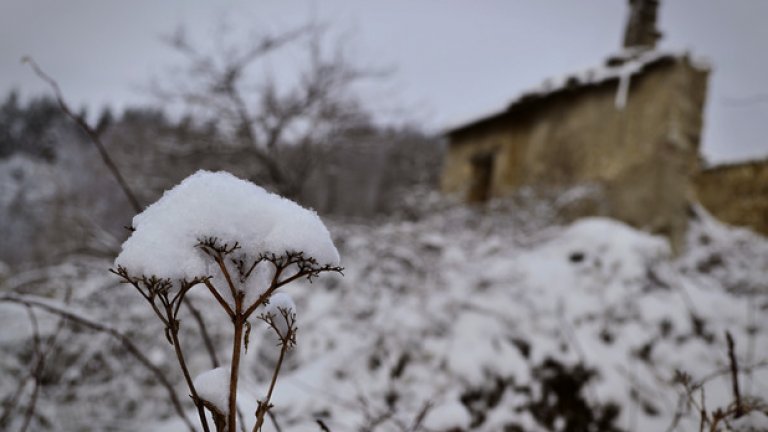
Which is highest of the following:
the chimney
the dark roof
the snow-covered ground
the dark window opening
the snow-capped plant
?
the chimney

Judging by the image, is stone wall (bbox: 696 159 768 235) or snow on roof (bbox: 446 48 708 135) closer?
snow on roof (bbox: 446 48 708 135)

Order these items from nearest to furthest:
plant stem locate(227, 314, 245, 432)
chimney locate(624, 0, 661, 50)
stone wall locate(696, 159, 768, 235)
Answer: plant stem locate(227, 314, 245, 432) < chimney locate(624, 0, 661, 50) < stone wall locate(696, 159, 768, 235)

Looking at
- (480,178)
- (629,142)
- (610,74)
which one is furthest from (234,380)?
(480,178)

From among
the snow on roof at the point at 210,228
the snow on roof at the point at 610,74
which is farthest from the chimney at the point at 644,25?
the snow on roof at the point at 210,228

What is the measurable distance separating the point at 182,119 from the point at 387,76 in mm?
4099

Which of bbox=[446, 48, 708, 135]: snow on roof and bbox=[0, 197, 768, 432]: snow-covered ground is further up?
bbox=[446, 48, 708, 135]: snow on roof

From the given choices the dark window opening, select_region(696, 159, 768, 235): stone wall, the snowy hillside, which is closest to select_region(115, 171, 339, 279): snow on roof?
the snowy hillside

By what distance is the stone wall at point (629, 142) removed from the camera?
625cm

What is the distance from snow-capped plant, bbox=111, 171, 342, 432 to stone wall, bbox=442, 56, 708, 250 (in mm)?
6971

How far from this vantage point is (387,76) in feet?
29.5

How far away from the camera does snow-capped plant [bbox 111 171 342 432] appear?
1.63 feet

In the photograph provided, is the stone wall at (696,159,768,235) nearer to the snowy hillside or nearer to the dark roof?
the dark roof

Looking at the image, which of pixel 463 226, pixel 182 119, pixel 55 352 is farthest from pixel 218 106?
pixel 55 352

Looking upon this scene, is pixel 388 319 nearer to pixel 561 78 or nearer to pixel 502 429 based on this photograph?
pixel 502 429
